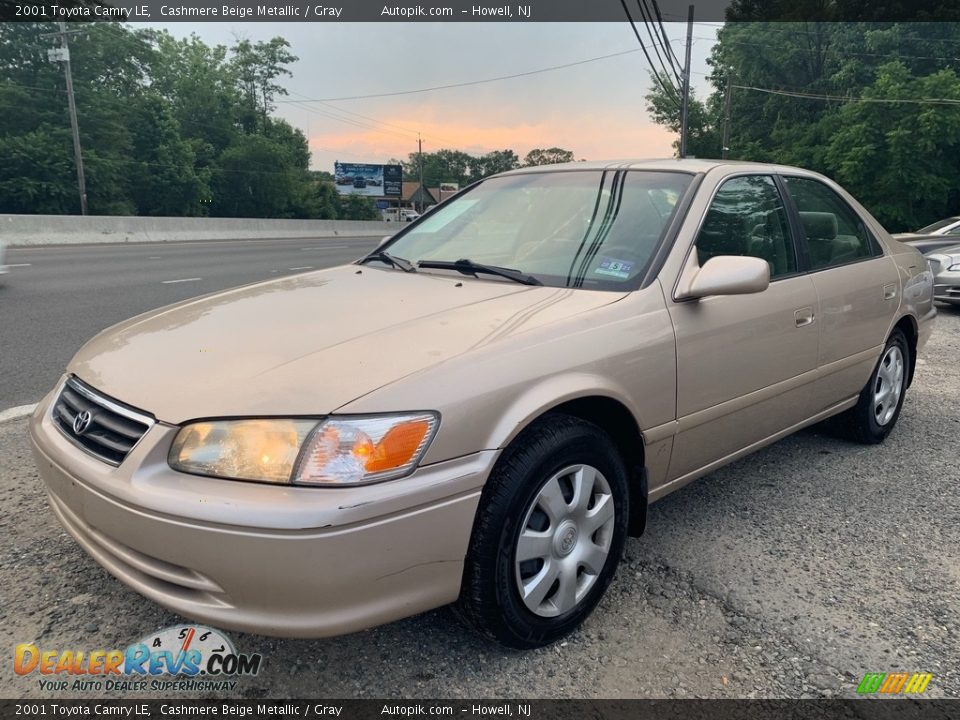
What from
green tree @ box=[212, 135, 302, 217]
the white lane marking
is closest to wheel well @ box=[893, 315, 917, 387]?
the white lane marking

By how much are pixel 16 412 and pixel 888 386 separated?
205 inches

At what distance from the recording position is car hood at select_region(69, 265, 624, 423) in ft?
6.14

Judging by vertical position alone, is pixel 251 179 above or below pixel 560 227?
above

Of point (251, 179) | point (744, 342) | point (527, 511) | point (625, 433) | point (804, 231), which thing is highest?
point (251, 179)

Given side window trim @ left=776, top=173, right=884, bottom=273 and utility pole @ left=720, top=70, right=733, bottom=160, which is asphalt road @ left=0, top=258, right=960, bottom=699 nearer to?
side window trim @ left=776, top=173, right=884, bottom=273

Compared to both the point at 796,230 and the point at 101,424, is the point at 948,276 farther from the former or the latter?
the point at 101,424

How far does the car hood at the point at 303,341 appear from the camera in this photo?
1.87 meters

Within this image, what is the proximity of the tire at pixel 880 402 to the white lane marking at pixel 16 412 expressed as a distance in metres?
4.80

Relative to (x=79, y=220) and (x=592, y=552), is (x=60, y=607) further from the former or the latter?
(x=79, y=220)

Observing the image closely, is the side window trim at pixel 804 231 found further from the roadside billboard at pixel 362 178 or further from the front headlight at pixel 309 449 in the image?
the roadside billboard at pixel 362 178

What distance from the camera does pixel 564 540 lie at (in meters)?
2.15

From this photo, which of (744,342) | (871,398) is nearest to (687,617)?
(744,342)

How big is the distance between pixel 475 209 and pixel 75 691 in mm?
2520

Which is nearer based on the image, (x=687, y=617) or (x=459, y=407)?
(x=459, y=407)
